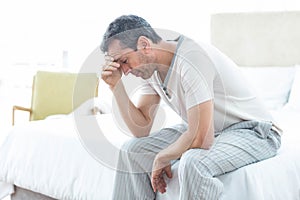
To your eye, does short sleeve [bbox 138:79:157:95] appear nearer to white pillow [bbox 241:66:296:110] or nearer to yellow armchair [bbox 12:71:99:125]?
white pillow [bbox 241:66:296:110]

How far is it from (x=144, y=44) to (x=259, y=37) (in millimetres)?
2098

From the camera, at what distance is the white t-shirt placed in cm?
169

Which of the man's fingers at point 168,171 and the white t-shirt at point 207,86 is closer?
the white t-shirt at point 207,86

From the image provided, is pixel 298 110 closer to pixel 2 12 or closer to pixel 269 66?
pixel 269 66

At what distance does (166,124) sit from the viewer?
2406mm

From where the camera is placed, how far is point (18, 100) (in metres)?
4.41

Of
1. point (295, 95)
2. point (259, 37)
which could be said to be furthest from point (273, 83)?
point (259, 37)

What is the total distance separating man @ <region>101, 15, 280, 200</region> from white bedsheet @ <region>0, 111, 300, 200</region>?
0.22ft

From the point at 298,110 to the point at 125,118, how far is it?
144 centimetres

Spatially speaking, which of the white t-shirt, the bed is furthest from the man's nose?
the bed

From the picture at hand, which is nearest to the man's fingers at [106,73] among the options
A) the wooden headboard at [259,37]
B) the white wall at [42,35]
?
the wooden headboard at [259,37]

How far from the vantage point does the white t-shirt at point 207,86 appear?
5.54ft

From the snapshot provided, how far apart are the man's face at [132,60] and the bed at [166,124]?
40 centimetres

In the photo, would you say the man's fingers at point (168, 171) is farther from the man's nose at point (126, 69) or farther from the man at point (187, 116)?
the man's nose at point (126, 69)
